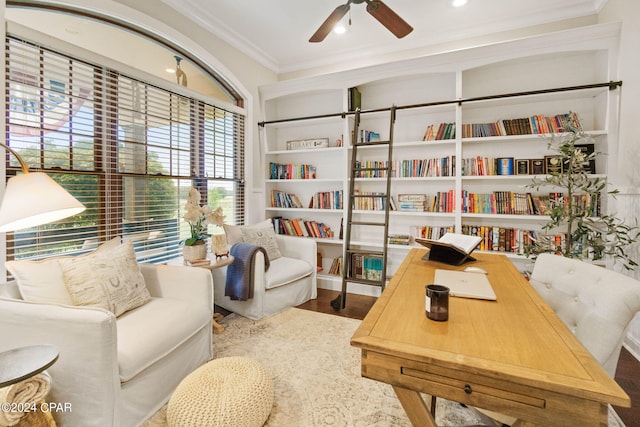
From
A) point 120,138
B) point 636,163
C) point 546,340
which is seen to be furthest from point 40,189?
point 636,163

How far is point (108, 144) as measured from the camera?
2338 millimetres

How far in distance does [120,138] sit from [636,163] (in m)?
3.92

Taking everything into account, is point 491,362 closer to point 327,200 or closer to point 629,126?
point 629,126

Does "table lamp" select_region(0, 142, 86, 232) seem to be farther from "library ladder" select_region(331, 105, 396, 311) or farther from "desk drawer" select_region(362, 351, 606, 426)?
"library ladder" select_region(331, 105, 396, 311)

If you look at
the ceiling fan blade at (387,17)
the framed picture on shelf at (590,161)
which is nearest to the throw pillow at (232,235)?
the ceiling fan blade at (387,17)

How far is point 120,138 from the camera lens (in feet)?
7.94

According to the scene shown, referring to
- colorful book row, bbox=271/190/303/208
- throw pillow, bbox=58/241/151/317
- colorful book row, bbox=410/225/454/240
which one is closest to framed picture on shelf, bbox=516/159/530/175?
colorful book row, bbox=410/225/454/240

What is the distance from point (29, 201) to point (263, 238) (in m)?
2.02

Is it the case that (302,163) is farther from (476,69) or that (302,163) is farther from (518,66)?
(518,66)

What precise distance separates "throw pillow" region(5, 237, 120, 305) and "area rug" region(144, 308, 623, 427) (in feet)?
2.56

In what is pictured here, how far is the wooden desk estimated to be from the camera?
692 mm

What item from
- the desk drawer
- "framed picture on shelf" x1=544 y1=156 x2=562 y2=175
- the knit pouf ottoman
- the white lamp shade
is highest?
"framed picture on shelf" x1=544 y1=156 x2=562 y2=175

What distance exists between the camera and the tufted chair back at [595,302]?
1.03 m

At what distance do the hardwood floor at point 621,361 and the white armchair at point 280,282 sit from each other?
0.16 m
